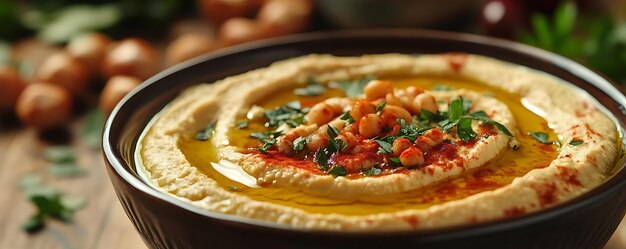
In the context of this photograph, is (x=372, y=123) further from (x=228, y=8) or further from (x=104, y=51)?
(x=228, y=8)

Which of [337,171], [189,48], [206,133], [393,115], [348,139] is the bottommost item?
[206,133]

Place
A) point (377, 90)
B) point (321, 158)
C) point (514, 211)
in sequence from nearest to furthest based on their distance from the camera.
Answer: point (514, 211) < point (321, 158) < point (377, 90)

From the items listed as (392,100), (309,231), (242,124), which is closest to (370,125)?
(392,100)

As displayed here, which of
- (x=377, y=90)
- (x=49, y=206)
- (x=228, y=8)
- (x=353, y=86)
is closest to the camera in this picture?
(x=377, y=90)

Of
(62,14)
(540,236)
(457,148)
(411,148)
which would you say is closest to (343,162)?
(411,148)

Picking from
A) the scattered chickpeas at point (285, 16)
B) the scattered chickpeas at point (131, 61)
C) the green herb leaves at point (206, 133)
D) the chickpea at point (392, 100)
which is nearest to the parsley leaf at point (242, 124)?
the green herb leaves at point (206, 133)

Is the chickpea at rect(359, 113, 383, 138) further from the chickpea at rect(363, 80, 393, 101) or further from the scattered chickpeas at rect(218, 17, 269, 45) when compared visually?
the scattered chickpeas at rect(218, 17, 269, 45)
